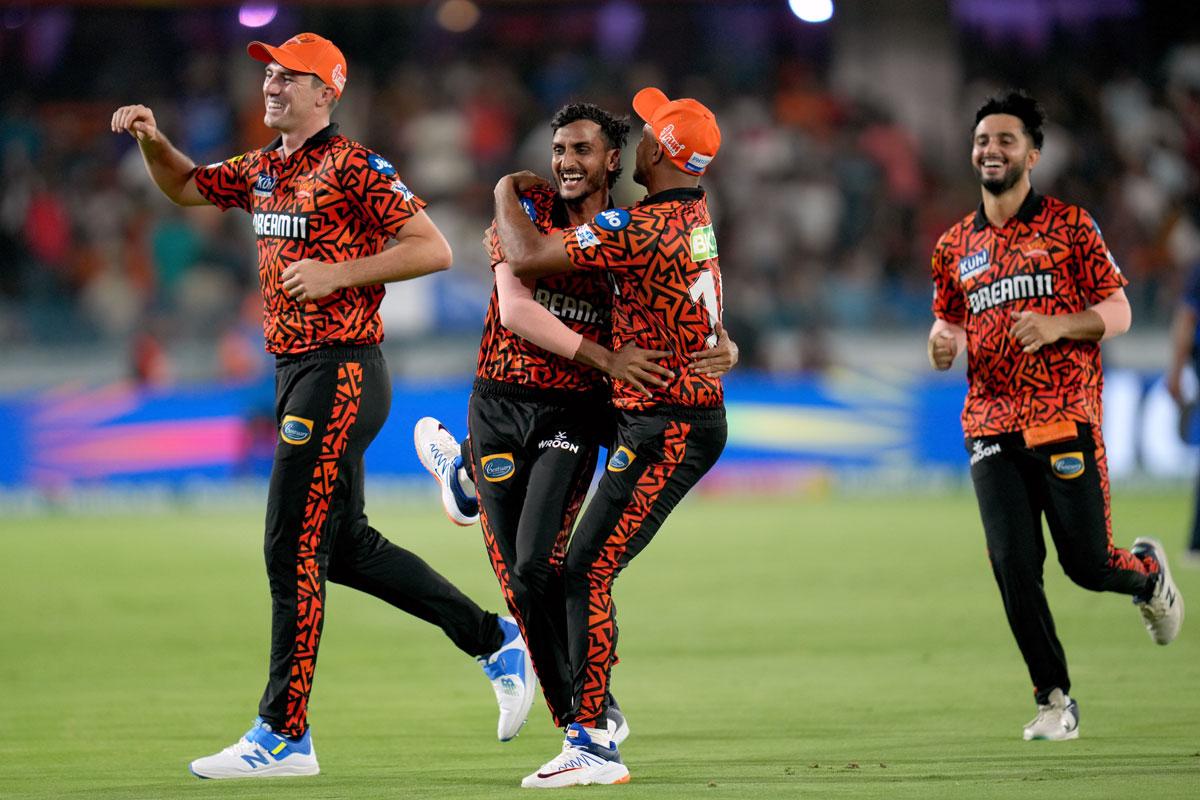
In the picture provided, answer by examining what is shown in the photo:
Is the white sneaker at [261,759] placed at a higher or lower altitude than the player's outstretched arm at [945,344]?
lower

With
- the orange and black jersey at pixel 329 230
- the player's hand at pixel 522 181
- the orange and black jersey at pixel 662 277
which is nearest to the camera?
the orange and black jersey at pixel 662 277

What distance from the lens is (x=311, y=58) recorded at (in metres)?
6.62

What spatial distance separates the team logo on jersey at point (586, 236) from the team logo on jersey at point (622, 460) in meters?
0.74

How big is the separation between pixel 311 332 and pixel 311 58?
1.05 meters

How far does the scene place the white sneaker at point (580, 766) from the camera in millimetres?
5957

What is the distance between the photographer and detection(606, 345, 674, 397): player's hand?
6297 mm

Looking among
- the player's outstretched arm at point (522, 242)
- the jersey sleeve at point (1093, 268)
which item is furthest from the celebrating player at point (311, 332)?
the jersey sleeve at point (1093, 268)

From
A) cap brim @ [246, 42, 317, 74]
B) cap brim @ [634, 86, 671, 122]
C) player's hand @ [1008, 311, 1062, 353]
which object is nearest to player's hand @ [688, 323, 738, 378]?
cap brim @ [634, 86, 671, 122]

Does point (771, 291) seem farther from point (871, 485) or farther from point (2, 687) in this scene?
point (2, 687)

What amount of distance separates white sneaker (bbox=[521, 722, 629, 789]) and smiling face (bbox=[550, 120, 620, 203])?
1983mm

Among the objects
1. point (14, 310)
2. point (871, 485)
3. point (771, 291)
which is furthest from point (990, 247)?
point (14, 310)

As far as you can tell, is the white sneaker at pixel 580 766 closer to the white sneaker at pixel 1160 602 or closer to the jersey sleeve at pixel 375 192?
the jersey sleeve at pixel 375 192

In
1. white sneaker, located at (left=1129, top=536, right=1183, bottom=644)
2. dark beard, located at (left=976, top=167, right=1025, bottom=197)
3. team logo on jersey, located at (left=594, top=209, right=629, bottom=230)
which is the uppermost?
dark beard, located at (left=976, top=167, right=1025, bottom=197)

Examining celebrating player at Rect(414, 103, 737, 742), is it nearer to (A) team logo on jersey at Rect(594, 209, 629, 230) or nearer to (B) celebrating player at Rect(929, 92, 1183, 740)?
(A) team logo on jersey at Rect(594, 209, 629, 230)
